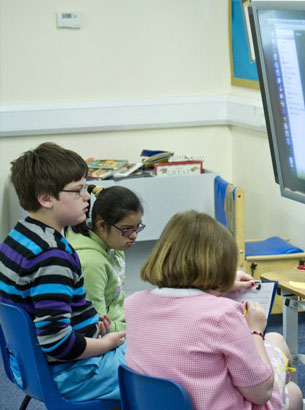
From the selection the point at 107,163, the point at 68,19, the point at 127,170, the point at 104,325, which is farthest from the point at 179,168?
the point at 104,325

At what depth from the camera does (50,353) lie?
209cm

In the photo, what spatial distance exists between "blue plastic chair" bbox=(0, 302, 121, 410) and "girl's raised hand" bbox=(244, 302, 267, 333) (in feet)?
1.65

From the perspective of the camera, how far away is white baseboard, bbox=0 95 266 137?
14.5 feet

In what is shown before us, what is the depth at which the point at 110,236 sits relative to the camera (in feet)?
8.34

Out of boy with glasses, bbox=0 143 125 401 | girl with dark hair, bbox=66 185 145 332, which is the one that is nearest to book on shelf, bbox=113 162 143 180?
girl with dark hair, bbox=66 185 145 332

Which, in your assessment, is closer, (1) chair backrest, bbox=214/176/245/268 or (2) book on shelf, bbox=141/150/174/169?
(1) chair backrest, bbox=214/176/245/268

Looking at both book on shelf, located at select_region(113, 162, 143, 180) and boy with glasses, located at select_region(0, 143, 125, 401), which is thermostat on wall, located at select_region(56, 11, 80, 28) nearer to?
book on shelf, located at select_region(113, 162, 143, 180)

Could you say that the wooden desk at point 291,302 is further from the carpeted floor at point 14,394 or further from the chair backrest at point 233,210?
the chair backrest at point 233,210

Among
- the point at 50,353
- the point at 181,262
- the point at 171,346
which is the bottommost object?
the point at 50,353

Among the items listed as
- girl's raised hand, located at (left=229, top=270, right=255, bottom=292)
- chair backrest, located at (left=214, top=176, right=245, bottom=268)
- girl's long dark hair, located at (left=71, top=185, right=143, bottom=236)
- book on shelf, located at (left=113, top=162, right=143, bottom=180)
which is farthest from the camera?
book on shelf, located at (left=113, top=162, right=143, bottom=180)

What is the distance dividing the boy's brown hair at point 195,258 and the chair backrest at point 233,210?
5.87ft

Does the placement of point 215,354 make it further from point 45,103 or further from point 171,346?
point 45,103

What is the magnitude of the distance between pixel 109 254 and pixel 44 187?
0.49 m

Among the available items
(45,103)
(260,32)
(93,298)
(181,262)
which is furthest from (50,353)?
(45,103)
